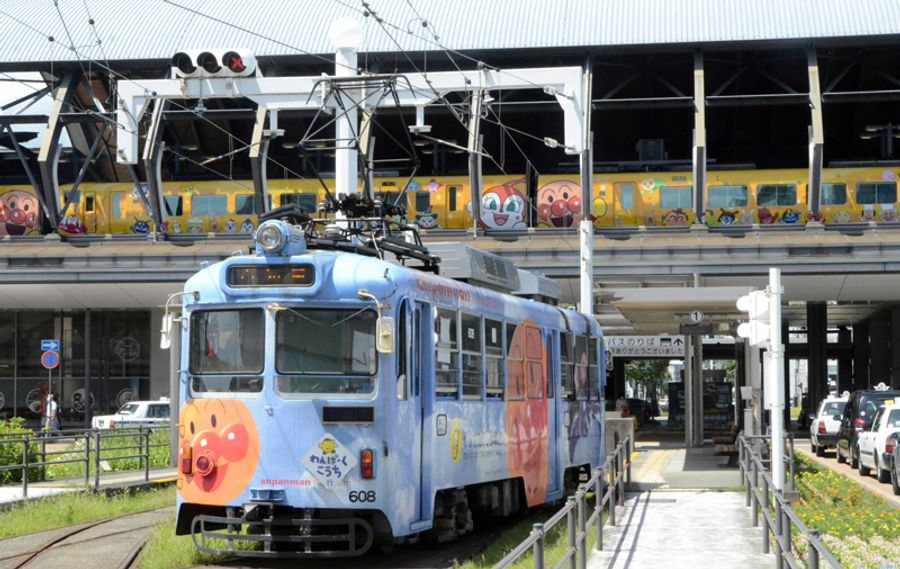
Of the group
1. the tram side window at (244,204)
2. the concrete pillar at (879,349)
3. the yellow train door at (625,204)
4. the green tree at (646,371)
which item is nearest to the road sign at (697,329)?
the yellow train door at (625,204)

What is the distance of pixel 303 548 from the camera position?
43.5 ft

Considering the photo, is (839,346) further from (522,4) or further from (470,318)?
(470,318)

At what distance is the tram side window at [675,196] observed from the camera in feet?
165

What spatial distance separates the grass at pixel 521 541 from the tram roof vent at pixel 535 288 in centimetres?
307

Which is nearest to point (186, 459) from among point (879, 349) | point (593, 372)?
point (593, 372)

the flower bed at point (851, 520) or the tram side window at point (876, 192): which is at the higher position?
the tram side window at point (876, 192)

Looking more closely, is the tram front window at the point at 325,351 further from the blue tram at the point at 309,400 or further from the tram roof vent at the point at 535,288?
the tram roof vent at the point at 535,288

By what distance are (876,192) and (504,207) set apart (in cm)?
1302

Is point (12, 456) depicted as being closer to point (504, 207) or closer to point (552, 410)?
point (552, 410)

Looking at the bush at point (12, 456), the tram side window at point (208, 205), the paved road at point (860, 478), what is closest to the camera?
the paved road at point (860, 478)

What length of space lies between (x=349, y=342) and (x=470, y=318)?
2405 millimetres

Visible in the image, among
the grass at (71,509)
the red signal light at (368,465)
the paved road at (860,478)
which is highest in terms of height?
the red signal light at (368,465)

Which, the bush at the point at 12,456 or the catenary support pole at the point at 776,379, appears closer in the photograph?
the catenary support pole at the point at 776,379

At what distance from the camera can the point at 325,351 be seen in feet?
42.0
